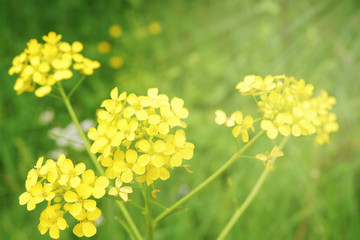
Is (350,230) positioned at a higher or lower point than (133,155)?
lower

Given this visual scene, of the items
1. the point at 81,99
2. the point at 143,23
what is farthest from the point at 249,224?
the point at 143,23

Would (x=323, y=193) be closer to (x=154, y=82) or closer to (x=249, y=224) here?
(x=249, y=224)

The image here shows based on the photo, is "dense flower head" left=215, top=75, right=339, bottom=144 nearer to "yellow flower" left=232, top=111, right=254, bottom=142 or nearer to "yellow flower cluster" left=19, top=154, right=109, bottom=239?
"yellow flower" left=232, top=111, right=254, bottom=142

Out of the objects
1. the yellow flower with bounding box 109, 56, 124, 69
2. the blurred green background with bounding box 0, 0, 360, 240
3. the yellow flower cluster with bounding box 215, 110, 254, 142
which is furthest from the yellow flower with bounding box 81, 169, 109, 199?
the yellow flower with bounding box 109, 56, 124, 69

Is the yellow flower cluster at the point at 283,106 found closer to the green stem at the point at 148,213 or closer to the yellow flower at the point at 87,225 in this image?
the green stem at the point at 148,213

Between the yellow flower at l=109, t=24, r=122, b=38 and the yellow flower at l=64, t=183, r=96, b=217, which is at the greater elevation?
the yellow flower at l=109, t=24, r=122, b=38

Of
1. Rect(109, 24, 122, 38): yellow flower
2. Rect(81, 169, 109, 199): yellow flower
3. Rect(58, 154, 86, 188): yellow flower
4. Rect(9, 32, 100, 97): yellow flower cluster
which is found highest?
Rect(109, 24, 122, 38): yellow flower

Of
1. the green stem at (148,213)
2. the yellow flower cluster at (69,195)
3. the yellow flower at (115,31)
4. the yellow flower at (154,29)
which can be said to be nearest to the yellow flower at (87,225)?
the yellow flower cluster at (69,195)
